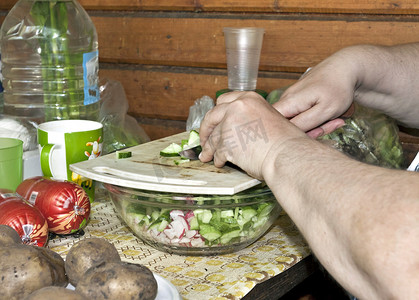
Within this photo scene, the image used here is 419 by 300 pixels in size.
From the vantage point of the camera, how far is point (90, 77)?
1529 mm

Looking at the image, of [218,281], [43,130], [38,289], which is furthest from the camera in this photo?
[43,130]

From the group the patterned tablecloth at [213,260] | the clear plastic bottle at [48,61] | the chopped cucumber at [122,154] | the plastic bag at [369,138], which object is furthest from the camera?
the clear plastic bottle at [48,61]

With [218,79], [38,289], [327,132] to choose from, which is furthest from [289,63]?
[38,289]

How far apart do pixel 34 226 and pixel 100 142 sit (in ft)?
1.17

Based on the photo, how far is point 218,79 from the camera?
1857 millimetres

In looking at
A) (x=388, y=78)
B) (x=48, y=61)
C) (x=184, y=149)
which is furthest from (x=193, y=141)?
(x=48, y=61)

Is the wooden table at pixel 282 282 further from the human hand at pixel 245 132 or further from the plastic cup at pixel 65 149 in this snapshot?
the plastic cup at pixel 65 149

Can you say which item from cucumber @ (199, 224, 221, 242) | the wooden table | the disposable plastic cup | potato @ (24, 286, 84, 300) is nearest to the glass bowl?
cucumber @ (199, 224, 221, 242)

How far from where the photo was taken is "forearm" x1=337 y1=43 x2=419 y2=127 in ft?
4.30

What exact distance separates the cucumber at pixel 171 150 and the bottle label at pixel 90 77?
0.40 metres

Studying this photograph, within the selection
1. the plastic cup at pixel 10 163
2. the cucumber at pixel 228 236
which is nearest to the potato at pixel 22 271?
the cucumber at pixel 228 236

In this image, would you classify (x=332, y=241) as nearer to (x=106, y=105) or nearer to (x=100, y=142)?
(x=100, y=142)

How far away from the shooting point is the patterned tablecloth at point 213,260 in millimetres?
950

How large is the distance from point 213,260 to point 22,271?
429 millimetres
